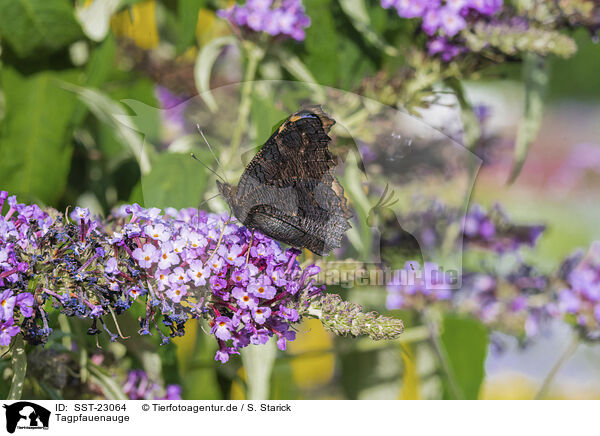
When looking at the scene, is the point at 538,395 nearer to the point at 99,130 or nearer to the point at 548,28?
the point at 548,28

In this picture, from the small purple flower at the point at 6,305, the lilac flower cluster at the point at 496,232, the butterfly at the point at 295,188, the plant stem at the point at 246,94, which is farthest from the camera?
the lilac flower cluster at the point at 496,232

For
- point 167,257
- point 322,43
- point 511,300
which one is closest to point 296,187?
point 167,257

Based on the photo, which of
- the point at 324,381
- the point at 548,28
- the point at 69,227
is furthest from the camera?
the point at 324,381

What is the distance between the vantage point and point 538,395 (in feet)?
3.44

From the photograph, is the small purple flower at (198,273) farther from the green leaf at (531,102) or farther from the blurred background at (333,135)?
the green leaf at (531,102)

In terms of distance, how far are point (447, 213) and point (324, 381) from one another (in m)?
0.47

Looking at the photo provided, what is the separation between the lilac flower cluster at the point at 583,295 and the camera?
3.20 feet

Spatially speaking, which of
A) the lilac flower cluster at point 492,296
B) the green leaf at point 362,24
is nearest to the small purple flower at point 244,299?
the lilac flower cluster at point 492,296

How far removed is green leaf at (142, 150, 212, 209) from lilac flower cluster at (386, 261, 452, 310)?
0.34 metres

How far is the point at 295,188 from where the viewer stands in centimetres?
72

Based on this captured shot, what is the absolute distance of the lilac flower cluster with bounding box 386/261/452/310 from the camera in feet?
3.06

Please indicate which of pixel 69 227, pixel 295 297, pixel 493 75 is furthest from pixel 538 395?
pixel 69 227

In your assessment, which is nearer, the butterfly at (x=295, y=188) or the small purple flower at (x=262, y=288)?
the small purple flower at (x=262, y=288)

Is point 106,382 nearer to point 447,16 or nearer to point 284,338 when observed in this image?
point 284,338
